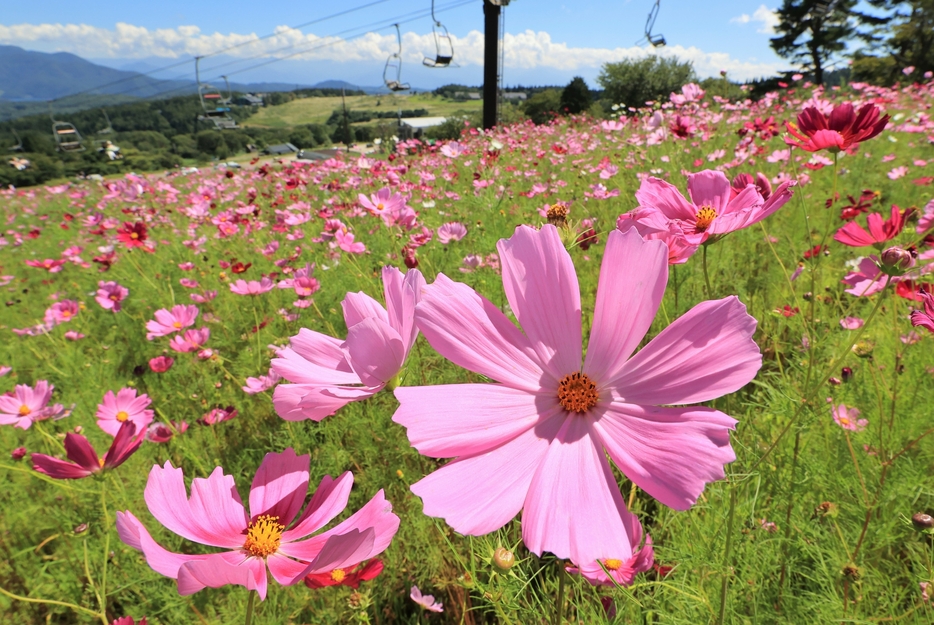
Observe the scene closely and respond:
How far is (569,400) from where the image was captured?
44 centimetres

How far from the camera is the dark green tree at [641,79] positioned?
1722 centimetres

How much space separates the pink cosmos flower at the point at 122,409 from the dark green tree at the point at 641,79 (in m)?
18.7

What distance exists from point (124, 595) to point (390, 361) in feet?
3.90

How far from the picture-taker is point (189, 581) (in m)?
0.31

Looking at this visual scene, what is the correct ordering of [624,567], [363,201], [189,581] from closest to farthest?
[189,581]
[624,567]
[363,201]

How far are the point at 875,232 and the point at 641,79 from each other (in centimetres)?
2009

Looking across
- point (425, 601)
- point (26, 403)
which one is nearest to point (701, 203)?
point (425, 601)

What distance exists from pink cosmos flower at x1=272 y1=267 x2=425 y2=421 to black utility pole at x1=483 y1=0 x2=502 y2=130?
8797 millimetres

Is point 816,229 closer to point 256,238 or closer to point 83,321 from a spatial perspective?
point 256,238

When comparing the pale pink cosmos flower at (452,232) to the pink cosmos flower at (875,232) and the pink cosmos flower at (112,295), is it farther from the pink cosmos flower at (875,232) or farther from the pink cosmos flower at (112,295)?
the pink cosmos flower at (112,295)

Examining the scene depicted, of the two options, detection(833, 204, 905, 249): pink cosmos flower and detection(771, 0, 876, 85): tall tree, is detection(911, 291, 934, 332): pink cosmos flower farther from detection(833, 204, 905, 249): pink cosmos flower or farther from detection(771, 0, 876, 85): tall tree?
detection(771, 0, 876, 85): tall tree

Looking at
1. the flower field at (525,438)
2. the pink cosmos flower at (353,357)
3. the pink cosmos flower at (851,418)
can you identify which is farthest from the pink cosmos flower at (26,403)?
the pink cosmos flower at (851,418)

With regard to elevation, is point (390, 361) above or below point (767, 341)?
above

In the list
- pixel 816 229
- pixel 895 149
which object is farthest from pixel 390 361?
pixel 895 149
